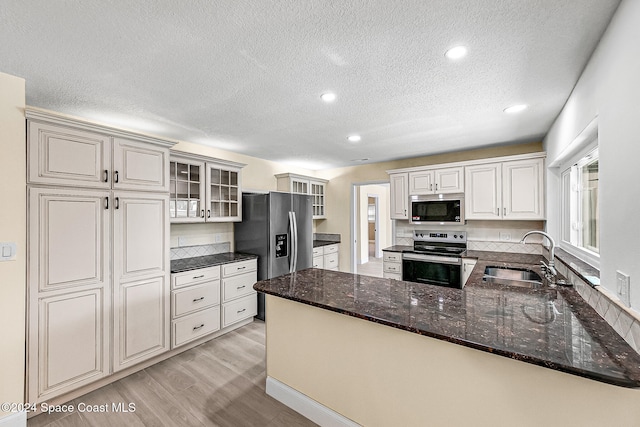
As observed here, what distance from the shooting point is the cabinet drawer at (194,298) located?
2.89m

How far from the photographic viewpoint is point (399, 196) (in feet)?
14.6

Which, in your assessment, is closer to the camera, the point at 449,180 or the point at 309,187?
the point at 449,180

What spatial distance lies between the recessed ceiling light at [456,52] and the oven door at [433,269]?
8.71 ft

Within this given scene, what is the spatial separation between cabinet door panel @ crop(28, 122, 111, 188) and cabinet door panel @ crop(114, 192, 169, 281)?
250mm

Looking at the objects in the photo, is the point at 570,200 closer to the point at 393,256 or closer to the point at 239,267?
the point at 393,256

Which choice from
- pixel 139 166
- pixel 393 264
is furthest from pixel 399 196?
pixel 139 166

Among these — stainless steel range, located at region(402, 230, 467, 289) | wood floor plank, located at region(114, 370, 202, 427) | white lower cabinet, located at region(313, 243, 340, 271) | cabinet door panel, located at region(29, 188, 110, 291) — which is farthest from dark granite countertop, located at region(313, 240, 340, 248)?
→ cabinet door panel, located at region(29, 188, 110, 291)

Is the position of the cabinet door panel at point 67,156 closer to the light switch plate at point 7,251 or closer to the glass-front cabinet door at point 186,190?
the light switch plate at point 7,251

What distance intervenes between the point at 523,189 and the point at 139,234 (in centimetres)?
439

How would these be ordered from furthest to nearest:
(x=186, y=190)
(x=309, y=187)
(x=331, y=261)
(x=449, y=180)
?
(x=331, y=261)
(x=309, y=187)
(x=449, y=180)
(x=186, y=190)

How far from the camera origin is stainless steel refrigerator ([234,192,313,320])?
3.77 m

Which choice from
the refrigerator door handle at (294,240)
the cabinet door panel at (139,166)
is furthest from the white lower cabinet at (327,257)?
the cabinet door panel at (139,166)

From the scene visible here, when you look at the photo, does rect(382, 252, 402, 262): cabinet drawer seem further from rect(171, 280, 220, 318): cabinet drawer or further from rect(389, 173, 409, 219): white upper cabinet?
rect(171, 280, 220, 318): cabinet drawer

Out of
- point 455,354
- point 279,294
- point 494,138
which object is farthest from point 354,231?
point 455,354
